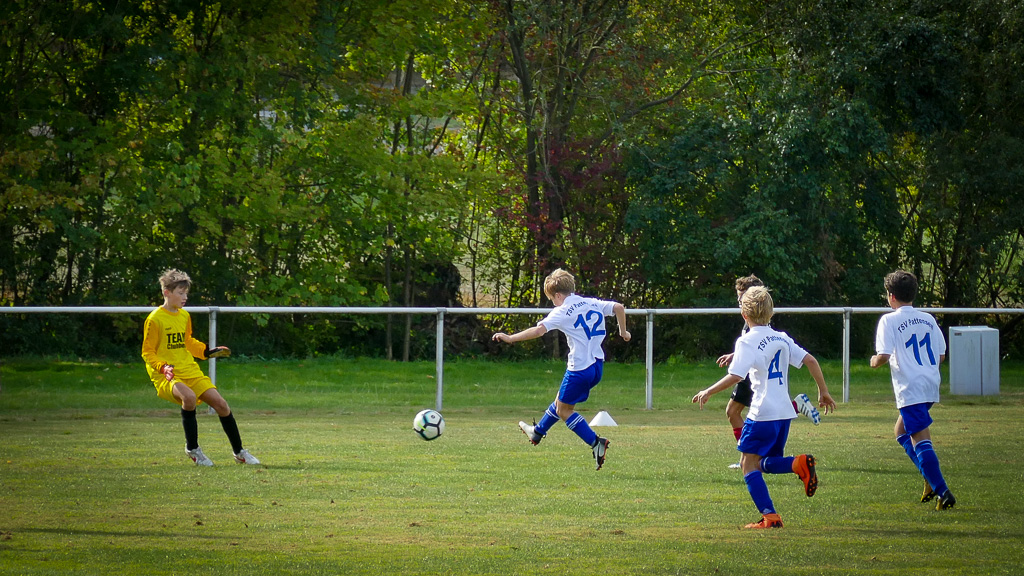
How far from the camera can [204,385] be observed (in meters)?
9.34

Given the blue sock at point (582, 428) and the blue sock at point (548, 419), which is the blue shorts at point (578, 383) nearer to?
the blue sock at point (582, 428)

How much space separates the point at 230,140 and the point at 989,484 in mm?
14418

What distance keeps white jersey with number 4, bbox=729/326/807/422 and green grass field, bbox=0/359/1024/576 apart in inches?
28.1

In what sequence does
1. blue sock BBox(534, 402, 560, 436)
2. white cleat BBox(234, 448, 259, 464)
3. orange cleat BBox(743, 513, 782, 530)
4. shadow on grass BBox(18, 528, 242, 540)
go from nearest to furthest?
1. shadow on grass BBox(18, 528, 242, 540)
2. orange cleat BBox(743, 513, 782, 530)
3. white cleat BBox(234, 448, 259, 464)
4. blue sock BBox(534, 402, 560, 436)

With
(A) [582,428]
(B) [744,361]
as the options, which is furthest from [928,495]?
(A) [582,428]

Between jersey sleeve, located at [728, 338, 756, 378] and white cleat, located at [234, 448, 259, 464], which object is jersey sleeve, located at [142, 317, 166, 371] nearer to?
white cleat, located at [234, 448, 259, 464]

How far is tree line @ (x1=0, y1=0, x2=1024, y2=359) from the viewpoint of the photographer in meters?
18.5

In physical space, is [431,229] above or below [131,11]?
below

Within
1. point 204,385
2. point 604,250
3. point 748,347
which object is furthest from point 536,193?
point 748,347

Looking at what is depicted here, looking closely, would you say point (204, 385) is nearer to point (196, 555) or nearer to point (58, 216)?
point (196, 555)

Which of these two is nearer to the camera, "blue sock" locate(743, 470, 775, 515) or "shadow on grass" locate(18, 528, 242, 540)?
"shadow on grass" locate(18, 528, 242, 540)

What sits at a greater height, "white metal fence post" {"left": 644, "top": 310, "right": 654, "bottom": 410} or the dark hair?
the dark hair

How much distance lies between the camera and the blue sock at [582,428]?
893 centimetres

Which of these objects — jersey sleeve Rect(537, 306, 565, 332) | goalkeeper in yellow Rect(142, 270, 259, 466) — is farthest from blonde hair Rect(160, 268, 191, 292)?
jersey sleeve Rect(537, 306, 565, 332)
